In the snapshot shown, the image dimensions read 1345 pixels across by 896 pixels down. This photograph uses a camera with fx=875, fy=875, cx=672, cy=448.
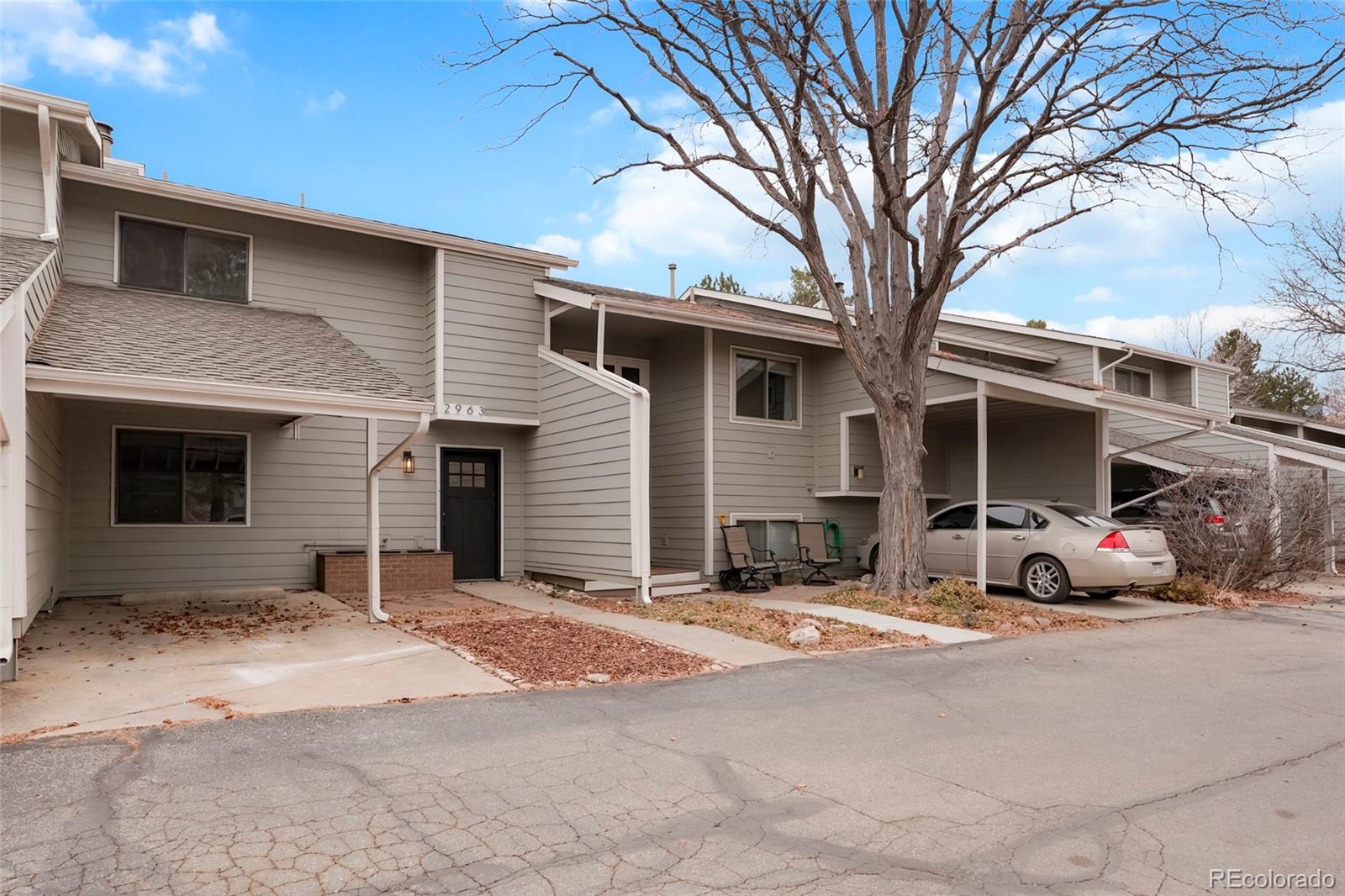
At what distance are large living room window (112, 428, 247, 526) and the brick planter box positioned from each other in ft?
4.33

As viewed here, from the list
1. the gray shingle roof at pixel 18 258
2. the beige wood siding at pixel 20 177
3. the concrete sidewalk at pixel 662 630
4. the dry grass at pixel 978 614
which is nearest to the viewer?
the gray shingle roof at pixel 18 258

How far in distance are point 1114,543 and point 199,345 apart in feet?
36.3

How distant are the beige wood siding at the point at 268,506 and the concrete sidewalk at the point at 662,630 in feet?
5.41

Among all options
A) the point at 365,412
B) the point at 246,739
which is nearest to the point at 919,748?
the point at 246,739

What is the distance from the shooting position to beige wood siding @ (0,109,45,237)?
9.48 m

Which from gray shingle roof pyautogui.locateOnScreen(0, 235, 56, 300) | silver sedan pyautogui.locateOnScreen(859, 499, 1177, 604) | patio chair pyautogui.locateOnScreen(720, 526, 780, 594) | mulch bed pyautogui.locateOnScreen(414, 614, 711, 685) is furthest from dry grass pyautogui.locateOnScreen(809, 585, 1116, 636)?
gray shingle roof pyautogui.locateOnScreen(0, 235, 56, 300)

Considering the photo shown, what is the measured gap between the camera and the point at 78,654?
7.32 meters

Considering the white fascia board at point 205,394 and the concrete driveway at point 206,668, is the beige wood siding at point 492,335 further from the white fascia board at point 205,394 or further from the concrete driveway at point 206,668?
the concrete driveway at point 206,668

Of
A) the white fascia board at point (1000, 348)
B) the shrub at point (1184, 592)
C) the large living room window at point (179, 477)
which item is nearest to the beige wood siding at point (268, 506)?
the large living room window at point (179, 477)

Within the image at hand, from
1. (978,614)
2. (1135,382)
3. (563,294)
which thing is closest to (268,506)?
(563,294)

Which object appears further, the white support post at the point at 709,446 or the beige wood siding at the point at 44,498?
the white support post at the point at 709,446

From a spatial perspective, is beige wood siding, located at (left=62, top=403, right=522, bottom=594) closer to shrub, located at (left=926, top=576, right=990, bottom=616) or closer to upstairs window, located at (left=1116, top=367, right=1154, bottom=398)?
shrub, located at (left=926, top=576, right=990, bottom=616)

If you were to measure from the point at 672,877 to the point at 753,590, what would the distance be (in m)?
9.99

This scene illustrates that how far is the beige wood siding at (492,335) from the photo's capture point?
1279 cm
